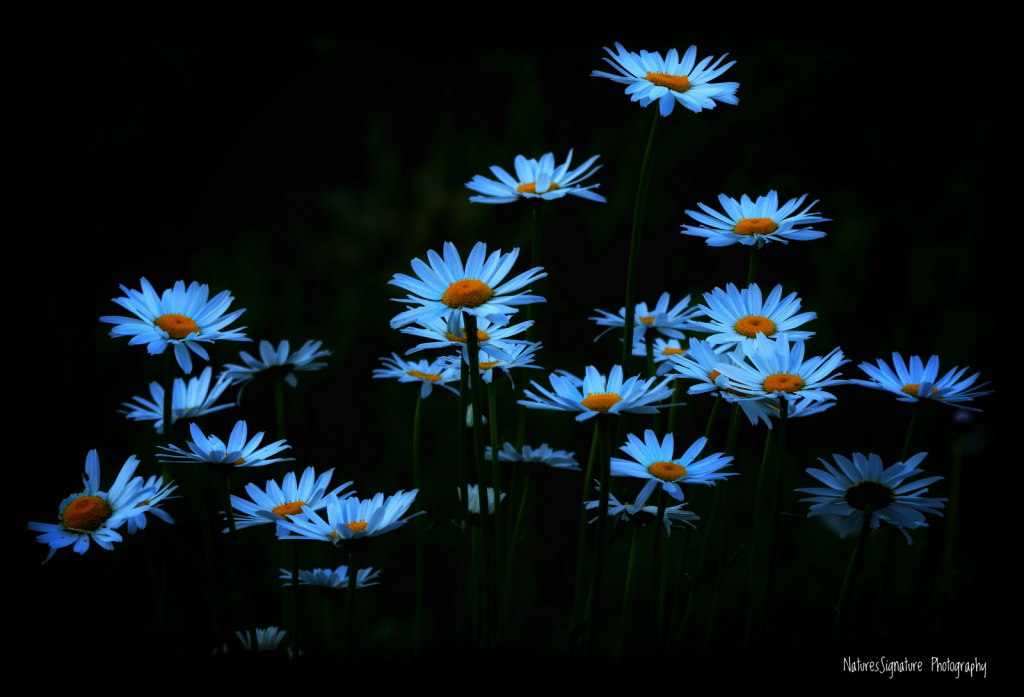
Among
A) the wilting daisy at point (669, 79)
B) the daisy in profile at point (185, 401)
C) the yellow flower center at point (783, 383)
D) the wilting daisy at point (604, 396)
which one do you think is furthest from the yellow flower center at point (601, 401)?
the daisy in profile at point (185, 401)

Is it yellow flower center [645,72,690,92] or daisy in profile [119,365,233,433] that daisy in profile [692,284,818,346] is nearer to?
yellow flower center [645,72,690,92]

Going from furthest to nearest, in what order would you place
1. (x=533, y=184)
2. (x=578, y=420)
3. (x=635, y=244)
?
(x=533, y=184), (x=635, y=244), (x=578, y=420)

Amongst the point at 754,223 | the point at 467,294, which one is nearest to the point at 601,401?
the point at 467,294

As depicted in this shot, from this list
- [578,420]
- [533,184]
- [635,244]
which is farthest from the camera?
[533,184]

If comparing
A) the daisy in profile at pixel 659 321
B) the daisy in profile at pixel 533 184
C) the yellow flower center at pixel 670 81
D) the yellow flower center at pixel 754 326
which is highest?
the yellow flower center at pixel 670 81

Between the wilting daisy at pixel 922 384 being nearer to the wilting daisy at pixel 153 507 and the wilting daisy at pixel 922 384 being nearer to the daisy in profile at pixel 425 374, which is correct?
the daisy in profile at pixel 425 374

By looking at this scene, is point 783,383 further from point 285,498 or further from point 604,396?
point 285,498
